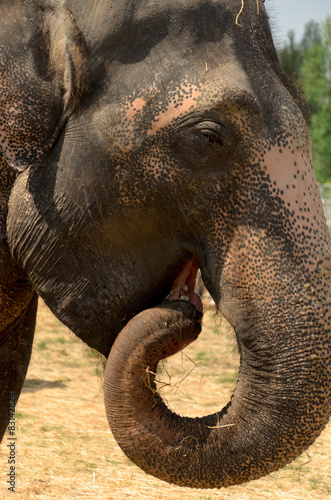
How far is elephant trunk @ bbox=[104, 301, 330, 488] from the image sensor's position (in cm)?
199

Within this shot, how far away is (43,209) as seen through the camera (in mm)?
2297

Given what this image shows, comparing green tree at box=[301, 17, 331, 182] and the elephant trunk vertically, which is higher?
the elephant trunk

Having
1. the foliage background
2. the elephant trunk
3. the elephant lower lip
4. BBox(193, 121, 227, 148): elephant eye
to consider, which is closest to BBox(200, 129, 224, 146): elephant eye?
BBox(193, 121, 227, 148): elephant eye

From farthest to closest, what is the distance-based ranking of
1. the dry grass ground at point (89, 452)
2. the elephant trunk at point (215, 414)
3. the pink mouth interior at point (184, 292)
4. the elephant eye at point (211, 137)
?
the dry grass ground at point (89, 452), the pink mouth interior at point (184, 292), the elephant eye at point (211, 137), the elephant trunk at point (215, 414)

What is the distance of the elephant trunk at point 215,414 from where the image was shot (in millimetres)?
1986

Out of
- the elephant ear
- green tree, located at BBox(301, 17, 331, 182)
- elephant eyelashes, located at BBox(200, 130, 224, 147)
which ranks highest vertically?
the elephant ear

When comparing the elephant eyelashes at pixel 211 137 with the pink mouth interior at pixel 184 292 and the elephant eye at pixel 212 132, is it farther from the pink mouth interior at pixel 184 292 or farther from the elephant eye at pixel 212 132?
the pink mouth interior at pixel 184 292

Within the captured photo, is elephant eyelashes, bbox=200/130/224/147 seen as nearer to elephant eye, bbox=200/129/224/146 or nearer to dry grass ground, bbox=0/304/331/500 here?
elephant eye, bbox=200/129/224/146

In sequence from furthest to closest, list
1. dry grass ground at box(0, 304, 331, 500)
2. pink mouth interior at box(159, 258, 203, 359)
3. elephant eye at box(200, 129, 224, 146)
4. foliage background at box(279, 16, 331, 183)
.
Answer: foliage background at box(279, 16, 331, 183)
dry grass ground at box(0, 304, 331, 500)
pink mouth interior at box(159, 258, 203, 359)
elephant eye at box(200, 129, 224, 146)

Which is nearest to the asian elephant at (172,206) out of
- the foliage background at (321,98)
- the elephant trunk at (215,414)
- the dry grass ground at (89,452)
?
the elephant trunk at (215,414)

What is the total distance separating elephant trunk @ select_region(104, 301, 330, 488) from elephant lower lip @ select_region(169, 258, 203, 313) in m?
0.05

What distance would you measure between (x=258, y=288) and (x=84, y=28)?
0.93 metres

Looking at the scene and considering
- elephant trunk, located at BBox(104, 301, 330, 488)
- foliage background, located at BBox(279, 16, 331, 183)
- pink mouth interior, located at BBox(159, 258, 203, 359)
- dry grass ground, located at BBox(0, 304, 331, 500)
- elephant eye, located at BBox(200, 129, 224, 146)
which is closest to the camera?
elephant trunk, located at BBox(104, 301, 330, 488)

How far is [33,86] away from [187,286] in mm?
754
